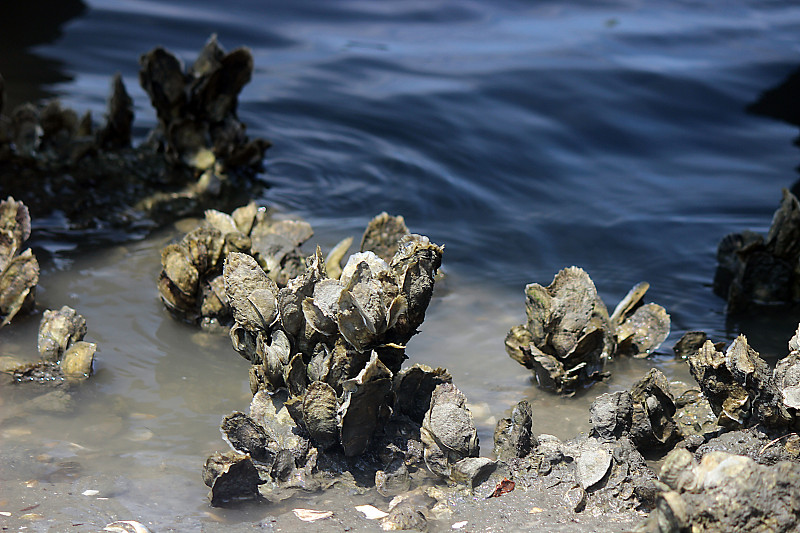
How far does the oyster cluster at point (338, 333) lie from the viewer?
1780 millimetres

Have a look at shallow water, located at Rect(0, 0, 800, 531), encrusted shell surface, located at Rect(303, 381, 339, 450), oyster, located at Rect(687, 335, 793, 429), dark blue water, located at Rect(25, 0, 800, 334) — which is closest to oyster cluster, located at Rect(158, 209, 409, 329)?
shallow water, located at Rect(0, 0, 800, 531)

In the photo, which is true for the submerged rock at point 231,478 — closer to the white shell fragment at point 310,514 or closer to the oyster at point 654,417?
the white shell fragment at point 310,514

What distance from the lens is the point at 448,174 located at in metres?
4.45

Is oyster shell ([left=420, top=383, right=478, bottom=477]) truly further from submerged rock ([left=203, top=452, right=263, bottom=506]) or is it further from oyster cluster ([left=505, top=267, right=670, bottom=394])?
oyster cluster ([left=505, top=267, right=670, bottom=394])

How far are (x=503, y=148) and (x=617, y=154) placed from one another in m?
0.78

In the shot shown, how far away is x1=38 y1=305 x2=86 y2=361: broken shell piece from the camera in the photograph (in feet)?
7.50

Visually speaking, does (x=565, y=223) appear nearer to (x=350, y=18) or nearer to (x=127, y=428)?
(x=127, y=428)

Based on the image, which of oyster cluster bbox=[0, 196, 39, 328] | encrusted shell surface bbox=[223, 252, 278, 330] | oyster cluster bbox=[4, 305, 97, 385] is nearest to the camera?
encrusted shell surface bbox=[223, 252, 278, 330]

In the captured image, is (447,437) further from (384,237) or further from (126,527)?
(384,237)

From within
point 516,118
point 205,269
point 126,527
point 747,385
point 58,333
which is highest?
point 516,118

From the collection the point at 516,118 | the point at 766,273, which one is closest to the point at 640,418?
the point at 766,273

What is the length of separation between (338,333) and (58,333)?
3.27 ft

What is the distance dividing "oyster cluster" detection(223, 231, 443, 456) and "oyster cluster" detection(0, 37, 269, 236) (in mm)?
1842

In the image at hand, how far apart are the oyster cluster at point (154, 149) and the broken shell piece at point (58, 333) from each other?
135 centimetres
